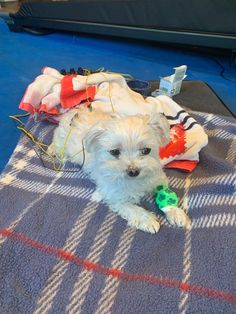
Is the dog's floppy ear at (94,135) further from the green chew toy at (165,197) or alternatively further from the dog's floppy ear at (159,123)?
the green chew toy at (165,197)

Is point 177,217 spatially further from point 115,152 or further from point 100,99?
point 100,99

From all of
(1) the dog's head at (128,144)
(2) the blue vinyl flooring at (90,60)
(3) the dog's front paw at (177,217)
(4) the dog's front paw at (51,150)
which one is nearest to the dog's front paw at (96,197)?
(1) the dog's head at (128,144)

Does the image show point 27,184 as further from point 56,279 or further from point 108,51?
point 108,51

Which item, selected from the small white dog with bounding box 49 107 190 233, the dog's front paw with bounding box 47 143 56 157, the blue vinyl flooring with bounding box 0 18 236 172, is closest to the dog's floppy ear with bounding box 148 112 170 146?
the small white dog with bounding box 49 107 190 233

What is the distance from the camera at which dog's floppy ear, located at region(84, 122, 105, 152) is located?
41.3 inches

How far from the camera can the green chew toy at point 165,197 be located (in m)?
1.17

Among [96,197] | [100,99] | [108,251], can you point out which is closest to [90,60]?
[100,99]

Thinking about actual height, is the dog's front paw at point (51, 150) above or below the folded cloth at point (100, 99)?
below

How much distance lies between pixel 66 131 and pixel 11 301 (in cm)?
77

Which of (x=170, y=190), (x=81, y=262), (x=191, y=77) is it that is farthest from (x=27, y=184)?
(x=191, y=77)

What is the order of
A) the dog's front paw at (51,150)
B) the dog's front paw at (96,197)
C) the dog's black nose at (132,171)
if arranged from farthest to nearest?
the dog's front paw at (51,150) < the dog's front paw at (96,197) < the dog's black nose at (132,171)

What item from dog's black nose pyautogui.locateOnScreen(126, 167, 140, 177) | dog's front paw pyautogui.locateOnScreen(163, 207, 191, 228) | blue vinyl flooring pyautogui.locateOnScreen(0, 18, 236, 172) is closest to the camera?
dog's black nose pyautogui.locateOnScreen(126, 167, 140, 177)

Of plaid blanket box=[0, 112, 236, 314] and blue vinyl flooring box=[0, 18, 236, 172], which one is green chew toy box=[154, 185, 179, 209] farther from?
blue vinyl flooring box=[0, 18, 236, 172]

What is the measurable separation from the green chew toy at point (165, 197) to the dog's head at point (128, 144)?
144 mm
